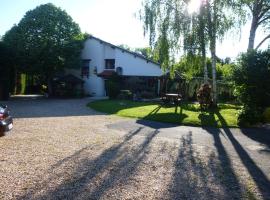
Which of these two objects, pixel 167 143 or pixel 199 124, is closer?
pixel 167 143

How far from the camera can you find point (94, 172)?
795 cm

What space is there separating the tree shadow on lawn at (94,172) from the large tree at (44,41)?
2590cm

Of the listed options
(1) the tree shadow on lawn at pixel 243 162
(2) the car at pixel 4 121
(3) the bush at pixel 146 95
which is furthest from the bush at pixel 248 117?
(3) the bush at pixel 146 95

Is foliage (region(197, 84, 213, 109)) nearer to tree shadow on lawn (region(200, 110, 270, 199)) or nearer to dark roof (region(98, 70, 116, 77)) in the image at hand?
tree shadow on lawn (region(200, 110, 270, 199))

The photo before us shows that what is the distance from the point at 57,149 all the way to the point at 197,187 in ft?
15.7

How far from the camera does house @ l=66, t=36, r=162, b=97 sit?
37750 millimetres

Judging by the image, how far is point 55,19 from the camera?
36.1 meters

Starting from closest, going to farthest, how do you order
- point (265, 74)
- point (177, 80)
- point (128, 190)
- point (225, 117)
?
point (128, 190), point (265, 74), point (225, 117), point (177, 80)

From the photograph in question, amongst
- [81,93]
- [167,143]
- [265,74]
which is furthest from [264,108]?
[81,93]

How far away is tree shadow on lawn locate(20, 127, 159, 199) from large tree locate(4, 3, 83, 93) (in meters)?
25.9

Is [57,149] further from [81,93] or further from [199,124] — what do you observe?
[81,93]

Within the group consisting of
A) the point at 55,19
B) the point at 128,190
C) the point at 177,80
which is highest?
the point at 55,19

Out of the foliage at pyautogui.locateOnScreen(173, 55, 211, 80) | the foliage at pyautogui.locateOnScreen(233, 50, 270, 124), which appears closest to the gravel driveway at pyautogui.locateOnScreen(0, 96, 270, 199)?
the foliage at pyautogui.locateOnScreen(233, 50, 270, 124)

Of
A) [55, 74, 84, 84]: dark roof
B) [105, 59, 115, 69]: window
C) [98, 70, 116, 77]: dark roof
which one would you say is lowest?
[55, 74, 84, 84]: dark roof
